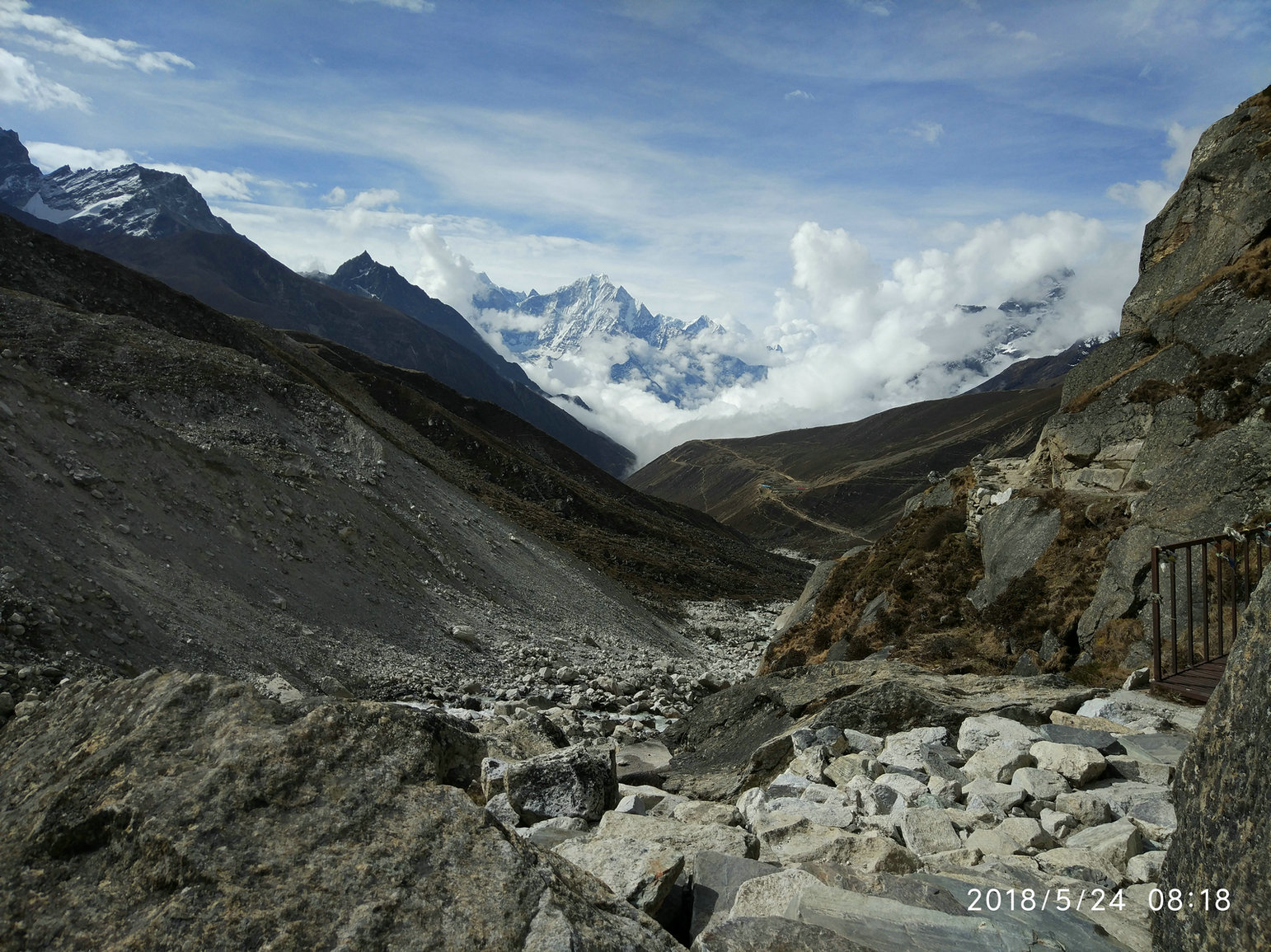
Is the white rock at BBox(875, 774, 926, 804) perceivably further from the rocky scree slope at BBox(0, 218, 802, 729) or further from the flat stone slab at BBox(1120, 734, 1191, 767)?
the rocky scree slope at BBox(0, 218, 802, 729)

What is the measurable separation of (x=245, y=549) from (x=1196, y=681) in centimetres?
2256

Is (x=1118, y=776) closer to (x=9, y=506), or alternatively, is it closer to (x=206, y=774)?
(x=206, y=774)

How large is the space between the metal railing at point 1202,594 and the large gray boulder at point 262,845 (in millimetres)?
9202

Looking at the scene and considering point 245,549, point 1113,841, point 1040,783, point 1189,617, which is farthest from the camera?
point 245,549

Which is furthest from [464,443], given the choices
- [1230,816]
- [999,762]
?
[1230,816]

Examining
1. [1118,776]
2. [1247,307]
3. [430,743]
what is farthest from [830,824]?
[1247,307]

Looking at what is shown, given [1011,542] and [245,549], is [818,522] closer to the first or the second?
[1011,542]

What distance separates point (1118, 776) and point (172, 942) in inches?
307

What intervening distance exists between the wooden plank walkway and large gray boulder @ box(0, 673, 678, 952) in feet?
28.3

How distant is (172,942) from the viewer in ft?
10.5

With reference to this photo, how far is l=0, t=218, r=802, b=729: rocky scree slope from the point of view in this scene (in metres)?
15.7

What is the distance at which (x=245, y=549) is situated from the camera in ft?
72.6

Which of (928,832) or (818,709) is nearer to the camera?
(928,832)

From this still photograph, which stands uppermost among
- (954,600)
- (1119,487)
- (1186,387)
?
(1186,387)
